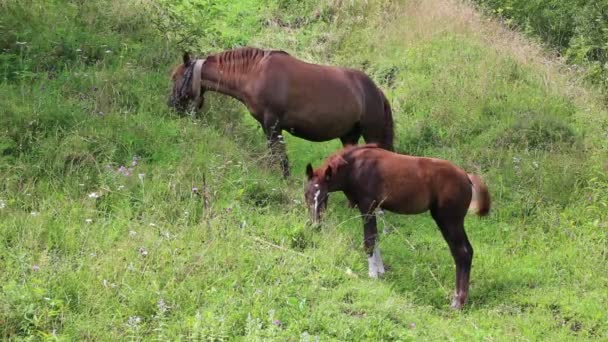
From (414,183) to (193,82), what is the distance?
3.45m

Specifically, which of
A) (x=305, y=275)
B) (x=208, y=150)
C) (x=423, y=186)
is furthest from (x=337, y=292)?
(x=208, y=150)

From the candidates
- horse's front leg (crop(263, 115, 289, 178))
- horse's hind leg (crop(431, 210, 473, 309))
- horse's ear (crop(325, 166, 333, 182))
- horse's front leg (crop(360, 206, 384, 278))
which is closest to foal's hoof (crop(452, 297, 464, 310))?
horse's hind leg (crop(431, 210, 473, 309))

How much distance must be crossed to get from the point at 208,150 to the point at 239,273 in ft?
8.70

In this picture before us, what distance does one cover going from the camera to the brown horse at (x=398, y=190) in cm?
643

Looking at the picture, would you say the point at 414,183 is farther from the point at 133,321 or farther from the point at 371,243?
the point at 133,321

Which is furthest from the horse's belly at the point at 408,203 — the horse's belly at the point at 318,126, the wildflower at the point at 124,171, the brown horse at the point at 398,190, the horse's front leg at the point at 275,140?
the wildflower at the point at 124,171

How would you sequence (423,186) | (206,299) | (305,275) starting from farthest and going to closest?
(423,186) < (305,275) < (206,299)

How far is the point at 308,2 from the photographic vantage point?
14.2 m

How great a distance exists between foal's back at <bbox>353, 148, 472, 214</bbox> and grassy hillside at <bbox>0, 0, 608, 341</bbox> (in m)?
0.64

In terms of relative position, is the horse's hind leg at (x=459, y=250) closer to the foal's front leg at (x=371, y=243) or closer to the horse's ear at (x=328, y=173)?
the foal's front leg at (x=371, y=243)

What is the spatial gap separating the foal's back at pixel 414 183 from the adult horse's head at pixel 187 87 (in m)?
2.94

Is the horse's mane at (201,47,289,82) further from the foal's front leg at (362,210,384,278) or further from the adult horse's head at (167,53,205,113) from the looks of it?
the foal's front leg at (362,210,384,278)

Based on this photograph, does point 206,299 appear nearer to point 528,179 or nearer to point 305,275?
point 305,275

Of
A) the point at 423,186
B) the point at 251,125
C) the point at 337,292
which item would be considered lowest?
the point at 251,125
